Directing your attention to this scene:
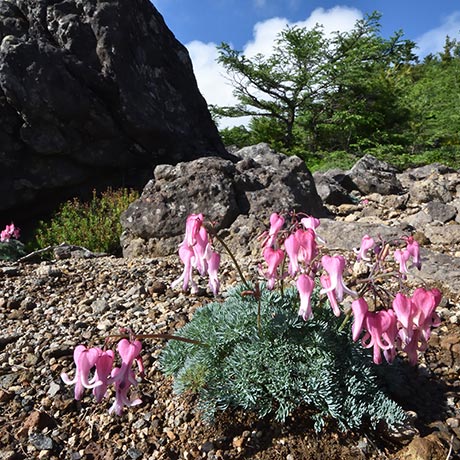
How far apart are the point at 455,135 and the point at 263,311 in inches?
749

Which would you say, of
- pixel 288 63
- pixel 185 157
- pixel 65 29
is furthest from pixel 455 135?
pixel 65 29

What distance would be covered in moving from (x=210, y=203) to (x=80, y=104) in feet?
13.8

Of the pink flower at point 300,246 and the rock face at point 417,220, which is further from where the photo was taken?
the rock face at point 417,220

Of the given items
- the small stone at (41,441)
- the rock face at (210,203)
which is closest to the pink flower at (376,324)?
the small stone at (41,441)

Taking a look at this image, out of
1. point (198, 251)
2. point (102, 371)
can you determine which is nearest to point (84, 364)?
point (102, 371)

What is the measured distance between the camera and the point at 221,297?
3.64 m

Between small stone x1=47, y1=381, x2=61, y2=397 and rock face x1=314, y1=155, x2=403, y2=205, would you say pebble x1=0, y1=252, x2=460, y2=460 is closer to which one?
small stone x1=47, y1=381, x2=61, y2=397

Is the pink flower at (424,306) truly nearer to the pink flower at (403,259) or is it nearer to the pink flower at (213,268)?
the pink flower at (403,259)

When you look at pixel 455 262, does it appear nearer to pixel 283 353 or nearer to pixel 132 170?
pixel 283 353

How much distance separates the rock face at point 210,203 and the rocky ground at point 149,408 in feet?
5.36

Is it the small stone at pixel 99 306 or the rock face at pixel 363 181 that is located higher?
the rock face at pixel 363 181

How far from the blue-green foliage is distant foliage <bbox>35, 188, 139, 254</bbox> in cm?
445

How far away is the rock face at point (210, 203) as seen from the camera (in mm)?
5332

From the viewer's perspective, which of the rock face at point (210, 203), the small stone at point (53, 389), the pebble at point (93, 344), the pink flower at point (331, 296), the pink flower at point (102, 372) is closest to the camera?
the pink flower at point (102, 372)
